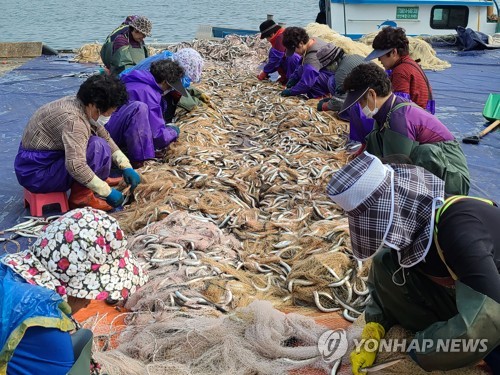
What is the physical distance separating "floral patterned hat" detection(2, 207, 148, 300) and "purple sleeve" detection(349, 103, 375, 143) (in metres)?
3.16

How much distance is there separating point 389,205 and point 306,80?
5.55 metres

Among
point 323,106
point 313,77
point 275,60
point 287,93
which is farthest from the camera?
point 275,60

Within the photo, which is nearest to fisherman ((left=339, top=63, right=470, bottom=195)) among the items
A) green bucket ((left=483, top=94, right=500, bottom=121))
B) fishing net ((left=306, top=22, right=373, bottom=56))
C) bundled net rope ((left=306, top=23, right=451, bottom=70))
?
green bucket ((left=483, top=94, right=500, bottom=121))

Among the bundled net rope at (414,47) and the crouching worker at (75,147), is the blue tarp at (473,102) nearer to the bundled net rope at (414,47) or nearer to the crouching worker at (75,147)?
the bundled net rope at (414,47)

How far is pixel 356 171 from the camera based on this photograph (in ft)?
5.85

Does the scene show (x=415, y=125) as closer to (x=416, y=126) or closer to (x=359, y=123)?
(x=416, y=126)

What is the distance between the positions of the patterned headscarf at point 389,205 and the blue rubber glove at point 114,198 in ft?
8.10

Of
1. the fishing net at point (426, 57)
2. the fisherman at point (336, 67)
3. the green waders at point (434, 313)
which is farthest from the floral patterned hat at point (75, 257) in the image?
the fishing net at point (426, 57)

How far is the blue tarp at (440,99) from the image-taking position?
15.2 ft

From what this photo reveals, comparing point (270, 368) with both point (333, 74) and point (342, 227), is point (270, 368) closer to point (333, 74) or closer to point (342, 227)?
point (342, 227)

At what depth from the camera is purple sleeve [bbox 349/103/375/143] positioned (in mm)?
4891

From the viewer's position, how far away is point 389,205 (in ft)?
5.58

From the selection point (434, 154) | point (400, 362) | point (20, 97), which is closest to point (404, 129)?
point (434, 154)

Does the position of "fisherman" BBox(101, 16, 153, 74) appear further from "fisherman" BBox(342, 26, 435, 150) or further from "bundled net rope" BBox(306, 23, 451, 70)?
"bundled net rope" BBox(306, 23, 451, 70)
